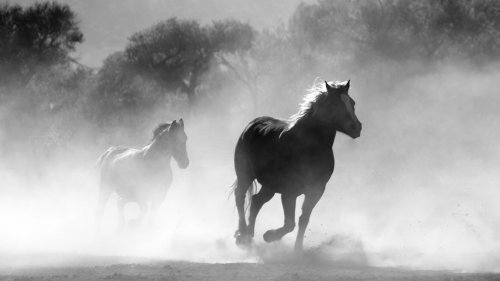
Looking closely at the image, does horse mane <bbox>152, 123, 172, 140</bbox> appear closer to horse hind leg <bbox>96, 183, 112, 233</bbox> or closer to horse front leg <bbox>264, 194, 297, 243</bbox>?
horse hind leg <bbox>96, 183, 112, 233</bbox>

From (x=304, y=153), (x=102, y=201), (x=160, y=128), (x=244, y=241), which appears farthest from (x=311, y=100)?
(x=102, y=201)

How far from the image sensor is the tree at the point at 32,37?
4797 centimetres

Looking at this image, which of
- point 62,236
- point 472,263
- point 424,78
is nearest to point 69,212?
point 62,236

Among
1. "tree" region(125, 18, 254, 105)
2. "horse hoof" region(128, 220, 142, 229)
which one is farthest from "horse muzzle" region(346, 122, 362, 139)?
A: "tree" region(125, 18, 254, 105)

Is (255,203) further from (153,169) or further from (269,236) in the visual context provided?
(153,169)

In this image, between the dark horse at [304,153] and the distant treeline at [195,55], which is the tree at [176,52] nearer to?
the distant treeline at [195,55]

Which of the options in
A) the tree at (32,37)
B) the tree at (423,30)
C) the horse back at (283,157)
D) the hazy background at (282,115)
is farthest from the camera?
the tree at (32,37)

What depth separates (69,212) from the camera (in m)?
23.7

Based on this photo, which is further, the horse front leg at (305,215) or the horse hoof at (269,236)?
the horse front leg at (305,215)

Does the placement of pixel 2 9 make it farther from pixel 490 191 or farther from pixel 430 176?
pixel 490 191

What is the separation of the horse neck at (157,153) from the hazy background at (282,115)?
1.44 m

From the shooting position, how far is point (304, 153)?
1408 centimetres

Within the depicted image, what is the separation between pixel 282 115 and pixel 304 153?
45974 mm

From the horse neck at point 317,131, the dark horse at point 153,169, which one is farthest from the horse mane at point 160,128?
the horse neck at point 317,131
